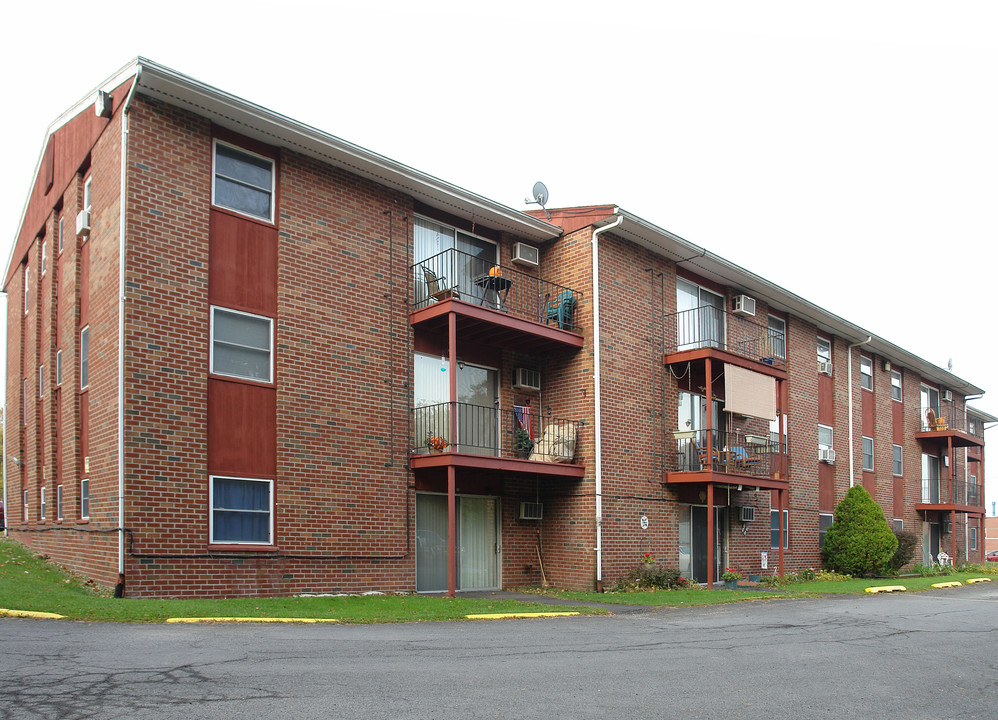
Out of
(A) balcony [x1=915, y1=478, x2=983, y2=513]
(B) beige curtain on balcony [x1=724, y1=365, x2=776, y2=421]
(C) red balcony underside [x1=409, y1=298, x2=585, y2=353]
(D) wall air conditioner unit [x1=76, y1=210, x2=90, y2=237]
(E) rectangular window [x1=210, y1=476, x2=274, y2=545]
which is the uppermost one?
(D) wall air conditioner unit [x1=76, y1=210, x2=90, y2=237]

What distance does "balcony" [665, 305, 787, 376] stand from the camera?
2066 centimetres

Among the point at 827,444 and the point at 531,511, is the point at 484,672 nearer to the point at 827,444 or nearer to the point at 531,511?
the point at 531,511

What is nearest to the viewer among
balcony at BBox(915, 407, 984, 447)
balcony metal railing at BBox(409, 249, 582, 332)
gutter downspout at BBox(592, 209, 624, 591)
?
balcony metal railing at BBox(409, 249, 582, 332)

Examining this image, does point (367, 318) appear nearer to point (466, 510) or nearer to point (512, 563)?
point (466, 510)

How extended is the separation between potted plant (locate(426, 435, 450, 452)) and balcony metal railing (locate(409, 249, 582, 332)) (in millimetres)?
2605

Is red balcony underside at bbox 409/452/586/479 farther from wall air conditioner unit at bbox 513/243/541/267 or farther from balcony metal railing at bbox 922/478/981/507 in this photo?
balcony metal railing at bbox 922/478/981/507

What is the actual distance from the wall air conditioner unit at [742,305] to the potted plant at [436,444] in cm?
1035

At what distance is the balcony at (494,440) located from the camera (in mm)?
16016

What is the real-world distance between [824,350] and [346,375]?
704 inches

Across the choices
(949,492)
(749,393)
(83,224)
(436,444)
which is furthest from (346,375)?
(949,492)

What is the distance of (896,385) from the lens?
32656 mm

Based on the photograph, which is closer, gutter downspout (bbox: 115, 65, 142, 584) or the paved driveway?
the paved driveway

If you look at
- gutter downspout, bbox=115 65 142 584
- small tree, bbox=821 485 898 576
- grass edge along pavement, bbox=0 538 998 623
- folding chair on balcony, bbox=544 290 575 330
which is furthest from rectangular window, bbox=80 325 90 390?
small tree, bbox=821 485 898 576

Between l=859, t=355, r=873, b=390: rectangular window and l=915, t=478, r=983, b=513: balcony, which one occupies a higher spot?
l=859, t=355, r=873, b=390: rectangular window
